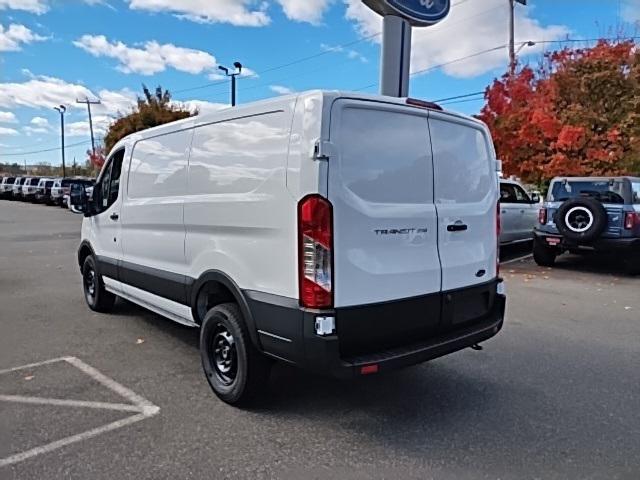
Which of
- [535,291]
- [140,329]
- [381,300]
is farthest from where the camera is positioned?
[535,291]

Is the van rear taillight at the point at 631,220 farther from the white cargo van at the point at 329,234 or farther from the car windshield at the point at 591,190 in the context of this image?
the white cargo van at the point at 329,234

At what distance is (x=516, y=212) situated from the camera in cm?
1228

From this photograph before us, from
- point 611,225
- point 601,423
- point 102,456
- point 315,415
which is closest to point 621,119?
point 611,225

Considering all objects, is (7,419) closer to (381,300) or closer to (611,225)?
(381,300)

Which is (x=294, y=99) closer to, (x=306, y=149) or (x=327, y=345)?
(x=306, y=149)

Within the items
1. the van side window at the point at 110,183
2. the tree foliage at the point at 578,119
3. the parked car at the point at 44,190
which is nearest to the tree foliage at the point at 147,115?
the parked car at the point at 44,190

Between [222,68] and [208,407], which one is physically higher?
[222,68]

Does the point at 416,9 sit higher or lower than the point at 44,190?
higher

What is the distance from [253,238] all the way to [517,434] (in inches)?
84.9

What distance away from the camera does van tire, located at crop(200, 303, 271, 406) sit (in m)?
3.70

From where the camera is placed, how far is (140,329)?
592cm

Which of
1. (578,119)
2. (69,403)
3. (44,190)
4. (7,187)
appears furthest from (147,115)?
(69,403)

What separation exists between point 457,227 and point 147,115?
33.9m

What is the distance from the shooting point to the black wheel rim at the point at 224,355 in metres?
3.91
